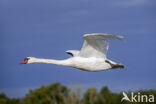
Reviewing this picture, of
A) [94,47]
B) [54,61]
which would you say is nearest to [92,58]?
[94,47]

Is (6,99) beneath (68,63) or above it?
above

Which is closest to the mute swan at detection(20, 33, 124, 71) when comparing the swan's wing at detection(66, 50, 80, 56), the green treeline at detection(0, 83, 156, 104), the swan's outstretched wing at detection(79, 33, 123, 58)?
the swan's outstretched wing at detection(79, 33, 123, 58)

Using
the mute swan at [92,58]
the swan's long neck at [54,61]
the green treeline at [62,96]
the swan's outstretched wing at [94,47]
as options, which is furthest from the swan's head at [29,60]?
the green treeline at [62,96]

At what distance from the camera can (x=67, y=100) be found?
1379 inches

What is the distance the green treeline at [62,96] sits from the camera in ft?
109

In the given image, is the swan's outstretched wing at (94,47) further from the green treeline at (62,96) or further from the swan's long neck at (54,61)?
the green treeline at (62,96)

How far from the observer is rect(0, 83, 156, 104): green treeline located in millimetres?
33125

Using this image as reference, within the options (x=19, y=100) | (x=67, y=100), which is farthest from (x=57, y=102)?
(x=67, y=100)

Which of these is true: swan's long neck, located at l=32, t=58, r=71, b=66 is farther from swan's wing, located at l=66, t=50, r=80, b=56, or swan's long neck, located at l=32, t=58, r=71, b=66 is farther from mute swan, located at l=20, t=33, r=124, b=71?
swan's wing, located at l=66, t=50, r=80, b=56

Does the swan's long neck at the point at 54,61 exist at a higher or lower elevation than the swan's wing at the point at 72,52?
lower

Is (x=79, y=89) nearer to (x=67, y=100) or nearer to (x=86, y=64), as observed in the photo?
(x=67, y=100)

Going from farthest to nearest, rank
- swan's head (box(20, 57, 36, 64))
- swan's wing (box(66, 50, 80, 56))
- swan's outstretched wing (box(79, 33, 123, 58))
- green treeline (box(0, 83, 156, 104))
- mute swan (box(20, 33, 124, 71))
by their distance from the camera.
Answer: green treeline (box(0, 83, 156, 104)) → swan's wing (box(66, 50, 80, 56)) → swan's head (box(20, 57, 36, 64)) → mute swan (box(20, 33, 124, 71)) → swan's outstretched wing (box(79, 33, 123, 58))

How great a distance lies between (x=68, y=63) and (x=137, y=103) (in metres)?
11.7

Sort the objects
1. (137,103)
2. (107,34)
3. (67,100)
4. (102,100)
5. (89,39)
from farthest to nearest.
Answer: (102,100) < (67,100) < (137,103) < (89,39) < (107,34)
